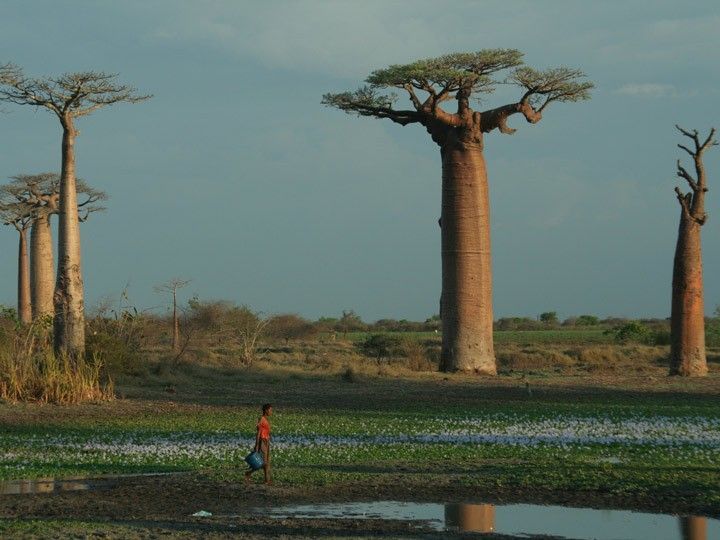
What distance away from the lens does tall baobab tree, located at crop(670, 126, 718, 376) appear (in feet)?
93.5

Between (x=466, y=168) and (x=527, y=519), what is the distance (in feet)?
69.3

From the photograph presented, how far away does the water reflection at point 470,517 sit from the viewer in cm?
854

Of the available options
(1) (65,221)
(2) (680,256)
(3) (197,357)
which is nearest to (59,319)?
(1) (65,221)

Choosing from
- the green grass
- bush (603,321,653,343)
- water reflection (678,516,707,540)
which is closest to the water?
water reflection (678,516,707,540)

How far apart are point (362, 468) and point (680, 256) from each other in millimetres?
18662

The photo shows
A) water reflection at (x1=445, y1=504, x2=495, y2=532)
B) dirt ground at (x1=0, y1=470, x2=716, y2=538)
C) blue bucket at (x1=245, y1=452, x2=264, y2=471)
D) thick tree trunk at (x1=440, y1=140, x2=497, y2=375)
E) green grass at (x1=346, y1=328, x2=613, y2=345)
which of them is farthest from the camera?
green grass at (x1=346, y1=328, x2=613, y2=345)

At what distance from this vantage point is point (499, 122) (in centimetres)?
3042

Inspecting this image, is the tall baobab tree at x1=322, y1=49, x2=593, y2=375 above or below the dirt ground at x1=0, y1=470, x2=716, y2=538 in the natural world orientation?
above

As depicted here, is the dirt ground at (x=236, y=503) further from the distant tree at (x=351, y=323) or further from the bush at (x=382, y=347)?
the distant tree at (x=351, y=323)

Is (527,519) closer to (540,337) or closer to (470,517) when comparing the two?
(470,517)

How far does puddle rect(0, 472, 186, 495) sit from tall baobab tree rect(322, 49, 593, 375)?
60.9 ft

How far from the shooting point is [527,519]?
8.96 meters

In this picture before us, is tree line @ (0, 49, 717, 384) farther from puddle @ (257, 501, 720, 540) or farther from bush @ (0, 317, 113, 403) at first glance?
puddle @ (257, 501, 720, 540)

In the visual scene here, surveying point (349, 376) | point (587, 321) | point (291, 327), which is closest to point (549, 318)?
point (587, 321)
